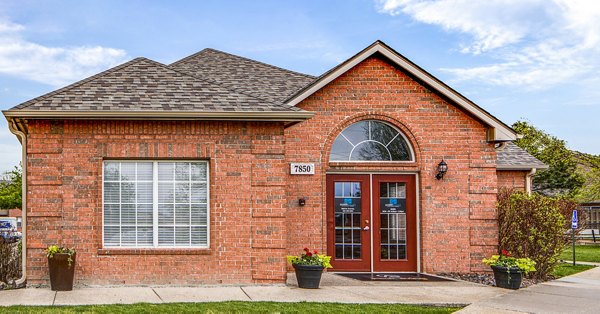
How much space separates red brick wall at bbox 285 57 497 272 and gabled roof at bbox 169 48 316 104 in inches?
65.8

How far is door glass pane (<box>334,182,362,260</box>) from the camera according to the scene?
14.7m

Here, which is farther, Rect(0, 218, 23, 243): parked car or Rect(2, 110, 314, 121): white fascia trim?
Rect(0, 218, 23, 243): parked car

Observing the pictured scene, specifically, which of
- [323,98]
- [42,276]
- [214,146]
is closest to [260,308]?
[214,146]

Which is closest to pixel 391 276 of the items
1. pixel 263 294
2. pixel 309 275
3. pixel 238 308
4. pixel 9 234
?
pixel 309 275

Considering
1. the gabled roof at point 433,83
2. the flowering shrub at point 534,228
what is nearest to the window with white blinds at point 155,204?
the gabled roof at point 433,83

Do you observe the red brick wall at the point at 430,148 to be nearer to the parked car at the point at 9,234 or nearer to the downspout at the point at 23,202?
the downspout at the point at 23,202

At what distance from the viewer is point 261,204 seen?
40.1 feet

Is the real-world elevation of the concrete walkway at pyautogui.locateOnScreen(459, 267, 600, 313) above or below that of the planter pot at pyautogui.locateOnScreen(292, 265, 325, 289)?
below

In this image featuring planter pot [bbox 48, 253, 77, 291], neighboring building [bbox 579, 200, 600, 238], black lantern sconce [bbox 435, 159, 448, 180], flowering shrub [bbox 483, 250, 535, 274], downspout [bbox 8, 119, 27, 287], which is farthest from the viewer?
neighboring building [bbox 579, 200, 600, 238]

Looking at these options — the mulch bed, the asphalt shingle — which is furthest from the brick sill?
the mulch bed

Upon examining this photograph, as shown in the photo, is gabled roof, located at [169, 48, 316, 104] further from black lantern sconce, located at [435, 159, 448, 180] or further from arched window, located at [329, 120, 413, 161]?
black lantern sconce, located at [435, 159, 448, 180]

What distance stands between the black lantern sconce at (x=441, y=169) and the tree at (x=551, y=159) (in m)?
28.7

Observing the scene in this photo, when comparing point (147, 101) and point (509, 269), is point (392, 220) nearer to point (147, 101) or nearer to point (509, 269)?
point (509, 269)

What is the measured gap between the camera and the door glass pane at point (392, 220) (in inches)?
586
